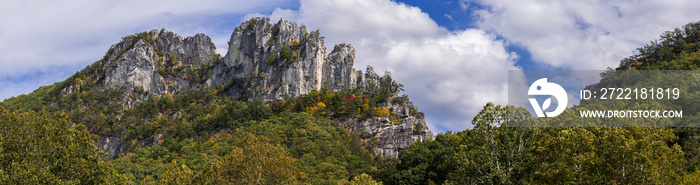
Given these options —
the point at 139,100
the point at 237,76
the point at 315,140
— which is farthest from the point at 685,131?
the point at 139,100

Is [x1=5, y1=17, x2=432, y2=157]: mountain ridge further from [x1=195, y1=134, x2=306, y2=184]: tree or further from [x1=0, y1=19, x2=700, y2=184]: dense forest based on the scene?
[x1=195, y1=134, x2=306, y2=184]: tree

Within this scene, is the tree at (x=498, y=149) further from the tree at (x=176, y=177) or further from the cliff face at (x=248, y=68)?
the cliff face at (x=248, y=68)

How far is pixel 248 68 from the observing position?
140125mm

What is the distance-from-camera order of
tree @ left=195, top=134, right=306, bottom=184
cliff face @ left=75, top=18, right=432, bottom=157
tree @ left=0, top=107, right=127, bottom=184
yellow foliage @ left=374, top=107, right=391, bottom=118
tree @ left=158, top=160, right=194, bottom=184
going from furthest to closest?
cliff face @ left=75, top=18, right=432, bottom=157 < yellow foliage @ left=374, top=107, right=391, bottom=118 < tree @ left=195, top=134, right=306, bottom=184 < tree @ left=158, top=160, right=194, bottom=184 < tree @ left=0, top=107, right=127, bottom=184

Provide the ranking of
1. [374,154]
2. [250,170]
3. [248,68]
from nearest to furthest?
[250,170] < [374,154] < [248,68]

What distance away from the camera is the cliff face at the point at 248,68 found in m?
125

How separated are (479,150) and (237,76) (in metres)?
120

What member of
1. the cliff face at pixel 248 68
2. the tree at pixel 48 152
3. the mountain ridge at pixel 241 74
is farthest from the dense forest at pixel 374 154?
the cliff face at pixel 248 68

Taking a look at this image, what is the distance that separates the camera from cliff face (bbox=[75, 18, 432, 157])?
125438 mm

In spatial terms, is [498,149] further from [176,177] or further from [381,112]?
[381,112]

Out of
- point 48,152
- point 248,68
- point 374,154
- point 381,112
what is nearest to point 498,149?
point 48,152

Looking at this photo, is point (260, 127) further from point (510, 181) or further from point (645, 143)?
point (645, 143)

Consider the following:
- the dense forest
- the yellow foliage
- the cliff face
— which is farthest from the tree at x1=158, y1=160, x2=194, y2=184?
the yellow foliage

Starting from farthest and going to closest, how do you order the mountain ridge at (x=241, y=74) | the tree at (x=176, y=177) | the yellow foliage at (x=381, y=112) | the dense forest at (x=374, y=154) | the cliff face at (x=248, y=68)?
the cliff face at (x=248, y=68) → the mountain ridge at (x=241, y=74) → the yellow foliage at (x=381, y=112) → the tree at (x=176, y=177) → the dense forest at (x=374, y=154)
